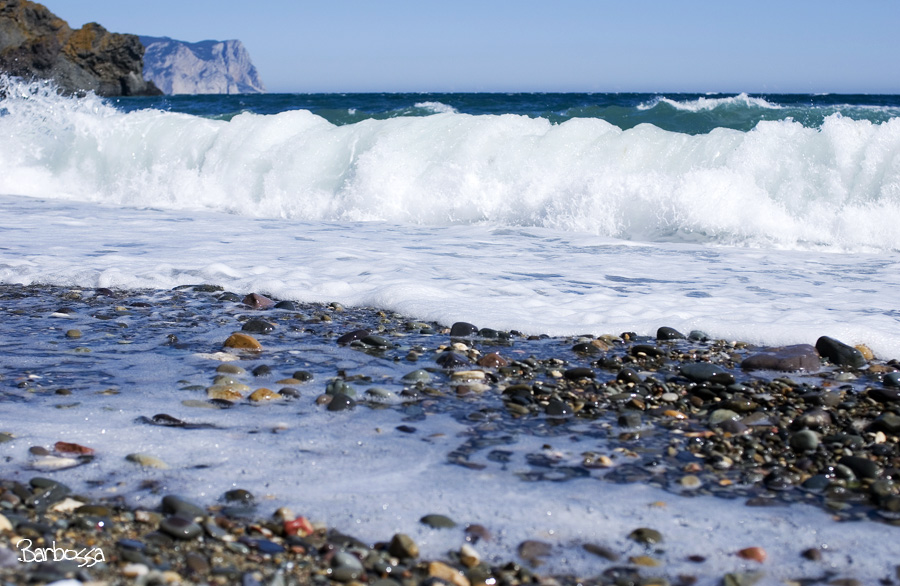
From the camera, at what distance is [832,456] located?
2248 millimetres

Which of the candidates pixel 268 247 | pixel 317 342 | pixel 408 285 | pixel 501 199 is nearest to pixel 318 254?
pixel 268 247

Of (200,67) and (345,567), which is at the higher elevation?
(200,67)

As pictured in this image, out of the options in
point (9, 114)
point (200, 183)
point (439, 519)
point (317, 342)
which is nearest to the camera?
point (439, 519)

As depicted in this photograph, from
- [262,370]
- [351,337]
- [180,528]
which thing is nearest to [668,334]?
[351,337]

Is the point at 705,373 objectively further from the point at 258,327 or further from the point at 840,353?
the point at 258,327

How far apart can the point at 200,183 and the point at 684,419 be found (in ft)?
26.8

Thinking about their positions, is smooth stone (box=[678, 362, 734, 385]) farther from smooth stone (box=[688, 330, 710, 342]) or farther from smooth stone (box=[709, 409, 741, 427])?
smooth stone (box=[688, 330, 710, 342])

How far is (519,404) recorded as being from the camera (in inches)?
105

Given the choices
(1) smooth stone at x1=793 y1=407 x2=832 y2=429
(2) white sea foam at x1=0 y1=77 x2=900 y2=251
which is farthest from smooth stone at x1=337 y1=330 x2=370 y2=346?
(2) white sea foam at x1=0 y1=77 x2=900 y2=251

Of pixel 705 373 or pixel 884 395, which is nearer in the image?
pixel 884 395

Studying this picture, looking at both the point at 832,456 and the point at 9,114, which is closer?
the point at 832,456

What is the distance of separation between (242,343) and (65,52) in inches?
2050

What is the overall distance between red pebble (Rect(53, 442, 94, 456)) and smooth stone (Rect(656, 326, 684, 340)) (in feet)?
8.27

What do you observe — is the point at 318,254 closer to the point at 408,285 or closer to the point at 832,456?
the point at 408,285
